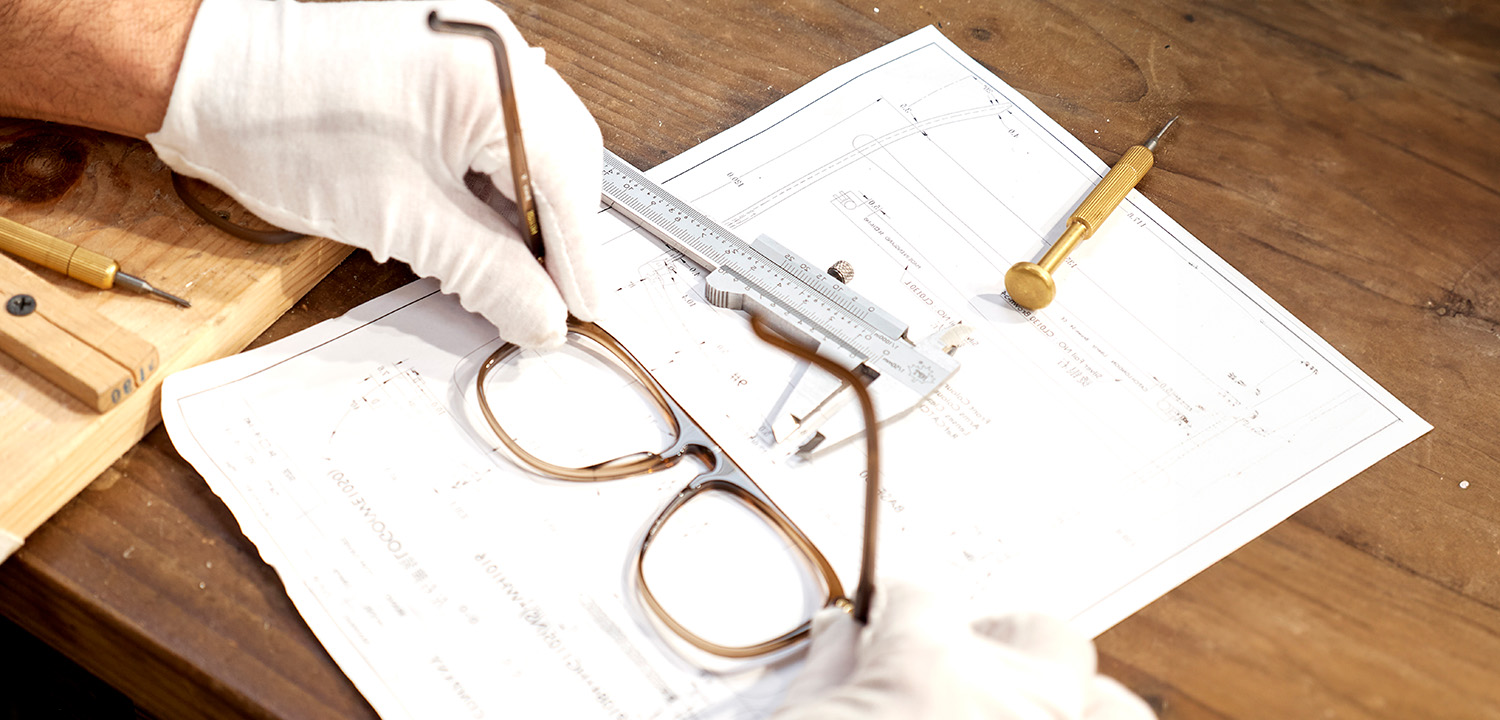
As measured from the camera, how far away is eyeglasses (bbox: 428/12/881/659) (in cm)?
60

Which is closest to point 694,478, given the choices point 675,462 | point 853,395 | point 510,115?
point 675,462

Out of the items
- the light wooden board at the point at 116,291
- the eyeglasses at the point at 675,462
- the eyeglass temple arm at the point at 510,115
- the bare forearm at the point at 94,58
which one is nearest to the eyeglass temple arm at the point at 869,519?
the eyeglasses at the point at 675,462

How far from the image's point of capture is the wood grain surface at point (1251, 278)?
24.1 inches

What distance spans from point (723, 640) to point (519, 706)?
131 mm

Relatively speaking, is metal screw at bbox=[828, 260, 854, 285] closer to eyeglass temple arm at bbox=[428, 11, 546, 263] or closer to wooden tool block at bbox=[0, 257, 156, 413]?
eyeglass temple arm at bbox=[428, 11, 546, 263]

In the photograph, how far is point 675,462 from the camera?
0.67 m

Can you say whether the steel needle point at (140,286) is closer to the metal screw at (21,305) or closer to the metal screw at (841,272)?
the metal screw at (21,305)

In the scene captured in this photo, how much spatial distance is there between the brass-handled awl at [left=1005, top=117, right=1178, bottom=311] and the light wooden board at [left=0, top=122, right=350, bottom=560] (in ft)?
1.75

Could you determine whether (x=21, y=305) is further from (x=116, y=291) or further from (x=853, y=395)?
(x=853, y=395)

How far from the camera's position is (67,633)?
0.65 metres

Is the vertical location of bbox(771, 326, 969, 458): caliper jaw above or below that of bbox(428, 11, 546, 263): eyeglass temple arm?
below

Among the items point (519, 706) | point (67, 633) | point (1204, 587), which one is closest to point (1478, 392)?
point (1204, 587)

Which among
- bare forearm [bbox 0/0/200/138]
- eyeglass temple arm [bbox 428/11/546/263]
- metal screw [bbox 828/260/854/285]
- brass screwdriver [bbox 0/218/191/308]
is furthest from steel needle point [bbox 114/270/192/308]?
metal screw [bbox 828/260/854/285]

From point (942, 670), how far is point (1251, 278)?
51cm
